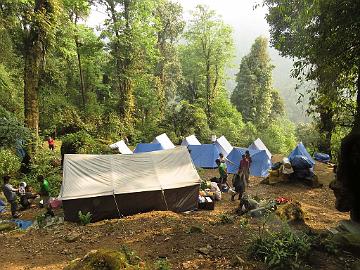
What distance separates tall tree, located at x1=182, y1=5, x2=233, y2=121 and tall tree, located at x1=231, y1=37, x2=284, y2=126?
11.0ft

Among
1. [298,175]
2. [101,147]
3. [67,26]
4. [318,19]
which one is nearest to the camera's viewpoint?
[318,19]

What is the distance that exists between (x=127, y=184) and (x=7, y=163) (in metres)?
6.07

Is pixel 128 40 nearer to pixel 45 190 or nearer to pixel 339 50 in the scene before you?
pixel 45 190

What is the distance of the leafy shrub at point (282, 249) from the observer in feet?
17.3

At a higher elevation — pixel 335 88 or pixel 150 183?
pixel 335 88

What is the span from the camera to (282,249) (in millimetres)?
5457

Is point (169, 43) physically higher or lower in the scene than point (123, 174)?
higher

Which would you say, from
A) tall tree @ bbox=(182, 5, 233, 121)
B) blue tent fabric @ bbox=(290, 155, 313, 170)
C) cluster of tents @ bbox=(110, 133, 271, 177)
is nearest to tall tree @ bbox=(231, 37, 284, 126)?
tall tree @ bbox=(182, 5, 233, 121)

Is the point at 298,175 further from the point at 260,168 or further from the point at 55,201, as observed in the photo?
the point at 55,201

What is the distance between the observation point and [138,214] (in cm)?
1025

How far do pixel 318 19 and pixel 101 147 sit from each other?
13865 mm

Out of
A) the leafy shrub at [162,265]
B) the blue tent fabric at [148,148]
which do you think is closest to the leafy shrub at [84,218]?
the leafy shrub at [162,265]

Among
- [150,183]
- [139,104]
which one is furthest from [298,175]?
[139,104]

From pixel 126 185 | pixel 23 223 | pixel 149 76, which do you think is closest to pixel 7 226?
pixel 23 223
